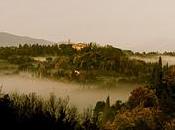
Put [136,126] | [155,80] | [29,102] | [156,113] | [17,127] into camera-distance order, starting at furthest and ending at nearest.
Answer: [155,80]
[156,113]
[136,126]
[29,102]
[17,127]

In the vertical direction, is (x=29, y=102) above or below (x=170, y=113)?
above

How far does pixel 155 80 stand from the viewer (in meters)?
156

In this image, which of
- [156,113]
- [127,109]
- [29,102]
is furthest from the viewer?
[127,109]

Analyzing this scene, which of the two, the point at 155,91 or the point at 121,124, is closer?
the point at 121,124

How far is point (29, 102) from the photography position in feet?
164

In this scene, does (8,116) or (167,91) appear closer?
(8,116)

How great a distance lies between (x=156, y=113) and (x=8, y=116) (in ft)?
290

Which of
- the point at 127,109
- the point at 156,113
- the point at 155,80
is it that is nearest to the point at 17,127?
the point at 156,113

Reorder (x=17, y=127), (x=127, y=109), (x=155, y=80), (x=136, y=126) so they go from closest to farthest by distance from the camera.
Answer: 1. (x=17, y=127)
2. (x=136, y=126)
3. (x=127, y=109)
4. (x=155, y=80)

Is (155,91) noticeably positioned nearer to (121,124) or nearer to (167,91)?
(167,91)

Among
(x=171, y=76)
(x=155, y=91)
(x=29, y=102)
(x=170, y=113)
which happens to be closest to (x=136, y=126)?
(x=170, y=113)

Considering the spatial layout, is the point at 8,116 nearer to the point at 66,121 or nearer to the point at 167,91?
the point at 66,121

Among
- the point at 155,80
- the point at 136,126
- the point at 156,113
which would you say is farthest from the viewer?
the point at 155,80

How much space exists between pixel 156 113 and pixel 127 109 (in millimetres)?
15758
